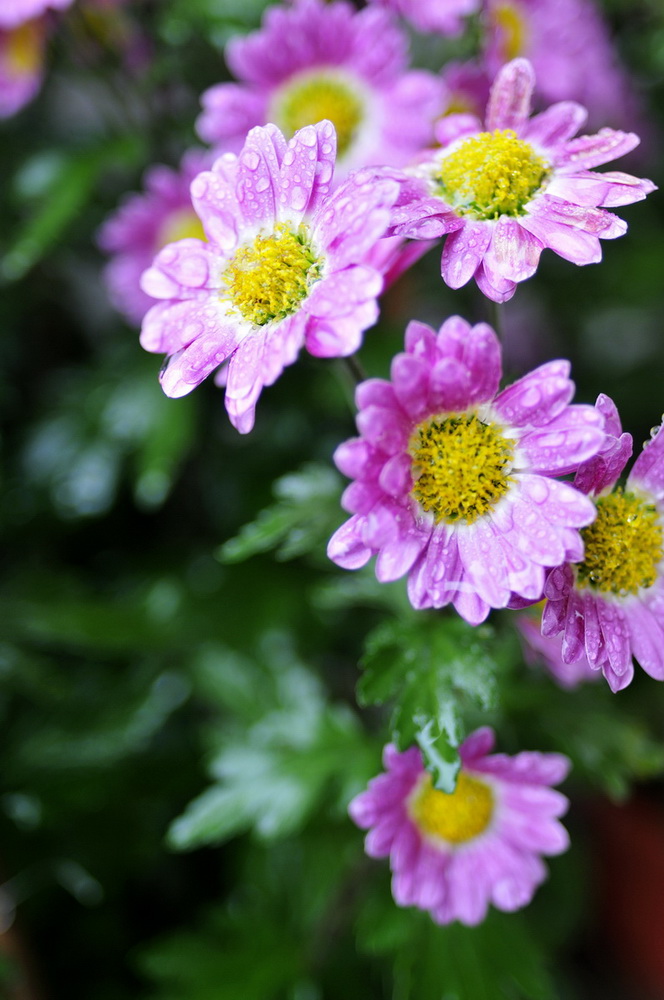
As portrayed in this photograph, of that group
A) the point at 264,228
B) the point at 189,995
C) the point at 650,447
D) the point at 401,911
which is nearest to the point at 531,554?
the point at 650,447

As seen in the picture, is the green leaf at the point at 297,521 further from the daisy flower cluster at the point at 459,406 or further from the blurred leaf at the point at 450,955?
the blurred leaf at the point at 450,955

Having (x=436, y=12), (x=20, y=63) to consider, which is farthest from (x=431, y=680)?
(x=20, y=63)

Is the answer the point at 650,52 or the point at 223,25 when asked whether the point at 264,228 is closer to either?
the point at 223,25

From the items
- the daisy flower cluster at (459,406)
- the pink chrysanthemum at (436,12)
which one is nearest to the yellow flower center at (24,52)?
the pink chrysanthemum at (436,12)

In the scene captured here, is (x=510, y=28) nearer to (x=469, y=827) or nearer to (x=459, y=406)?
(x=459, y=406)

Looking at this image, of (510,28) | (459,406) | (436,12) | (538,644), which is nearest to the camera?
(459,406)

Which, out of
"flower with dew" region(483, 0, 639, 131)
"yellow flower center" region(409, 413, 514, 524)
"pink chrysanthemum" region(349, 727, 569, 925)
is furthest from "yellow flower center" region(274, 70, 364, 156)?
"pink chrysanthemum" region(349, 727, 569, 925)
